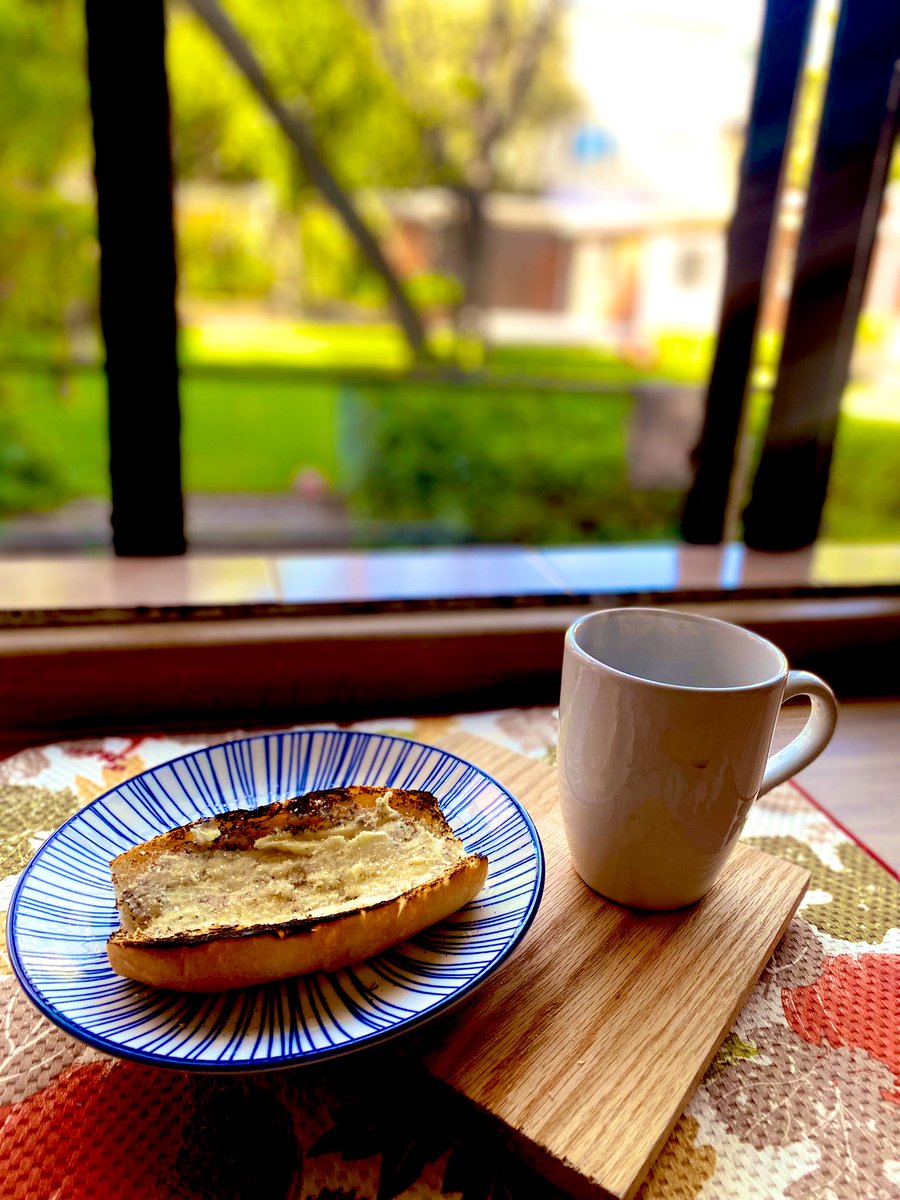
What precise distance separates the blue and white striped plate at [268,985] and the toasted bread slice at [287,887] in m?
0.01

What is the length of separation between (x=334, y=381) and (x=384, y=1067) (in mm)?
3020

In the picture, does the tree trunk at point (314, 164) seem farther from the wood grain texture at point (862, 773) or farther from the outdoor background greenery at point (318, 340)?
the wood grain texture at point (862, 773)

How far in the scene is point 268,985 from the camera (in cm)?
41

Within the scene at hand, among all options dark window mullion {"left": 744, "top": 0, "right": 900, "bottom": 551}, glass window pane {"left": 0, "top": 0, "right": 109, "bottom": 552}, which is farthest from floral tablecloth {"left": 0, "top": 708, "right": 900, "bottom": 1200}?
glass window pane {"left": 0, "top": 0, "right": 109, "bottom": 552}

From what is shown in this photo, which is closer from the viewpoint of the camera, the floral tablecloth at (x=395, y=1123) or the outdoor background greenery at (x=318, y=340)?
the floral tablecloth at (x=395, y=1123)

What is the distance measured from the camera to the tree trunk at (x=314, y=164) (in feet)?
6.16

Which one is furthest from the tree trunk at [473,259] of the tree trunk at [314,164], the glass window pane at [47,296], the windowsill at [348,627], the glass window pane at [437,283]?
the windowsill at [348,627]

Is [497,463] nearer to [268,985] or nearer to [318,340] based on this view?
[318,340]

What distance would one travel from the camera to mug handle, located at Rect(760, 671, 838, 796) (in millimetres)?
497

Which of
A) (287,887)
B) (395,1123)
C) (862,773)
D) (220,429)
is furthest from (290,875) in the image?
(220,429)

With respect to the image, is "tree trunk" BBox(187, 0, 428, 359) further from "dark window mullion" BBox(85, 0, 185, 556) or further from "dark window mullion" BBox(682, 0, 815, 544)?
"dark window mullion" BBox(682, 0, 815, 544)

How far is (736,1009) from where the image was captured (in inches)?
17.8

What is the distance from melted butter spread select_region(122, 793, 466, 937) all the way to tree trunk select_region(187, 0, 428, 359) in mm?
1770

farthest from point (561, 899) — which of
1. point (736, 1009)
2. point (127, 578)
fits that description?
point (127, 578)
